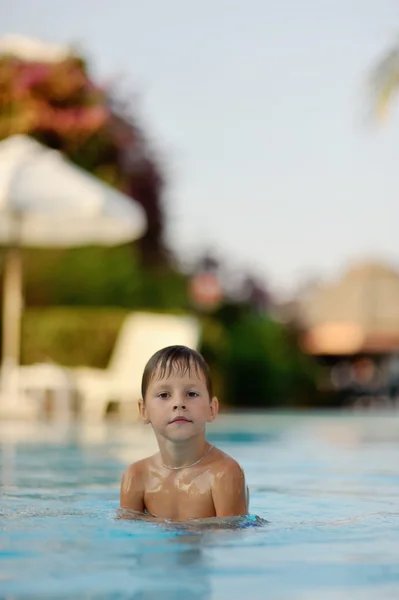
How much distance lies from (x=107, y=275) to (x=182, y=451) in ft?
47.4

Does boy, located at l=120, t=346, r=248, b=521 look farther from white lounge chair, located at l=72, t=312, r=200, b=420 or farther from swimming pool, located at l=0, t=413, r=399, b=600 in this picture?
white lounge chair, located at l=72, t=312, r=200, b=420

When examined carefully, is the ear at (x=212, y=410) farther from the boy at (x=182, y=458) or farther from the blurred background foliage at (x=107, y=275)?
the blurred background foliage at (x=107, y=275)

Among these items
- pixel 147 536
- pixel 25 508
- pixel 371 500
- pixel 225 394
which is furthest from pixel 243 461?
pixel 225 394

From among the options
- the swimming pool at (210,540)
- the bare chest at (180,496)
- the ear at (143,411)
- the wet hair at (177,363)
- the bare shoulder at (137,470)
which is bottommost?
the swimming pool at (210,540)

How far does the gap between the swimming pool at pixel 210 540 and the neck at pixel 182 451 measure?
253 millimetres

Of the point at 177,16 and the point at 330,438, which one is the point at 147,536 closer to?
the point at 330,438

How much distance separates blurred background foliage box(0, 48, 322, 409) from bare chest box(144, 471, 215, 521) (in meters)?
12.3

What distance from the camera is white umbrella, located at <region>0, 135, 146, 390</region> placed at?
1351 centimetres

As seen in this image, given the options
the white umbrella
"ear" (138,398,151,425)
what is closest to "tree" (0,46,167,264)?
the white umbrella

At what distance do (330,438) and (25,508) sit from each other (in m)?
6.72

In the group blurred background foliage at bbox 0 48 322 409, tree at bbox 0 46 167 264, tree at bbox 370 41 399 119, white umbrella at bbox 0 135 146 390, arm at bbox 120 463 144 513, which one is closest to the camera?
arm at bbox 120 463 144 513

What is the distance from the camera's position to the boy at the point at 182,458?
3.94m

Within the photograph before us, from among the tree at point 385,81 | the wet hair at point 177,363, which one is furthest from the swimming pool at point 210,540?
the tree at point 385,81

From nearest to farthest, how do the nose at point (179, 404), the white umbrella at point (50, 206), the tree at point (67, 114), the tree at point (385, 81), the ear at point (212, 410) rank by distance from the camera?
1. the nose at point (179, 404)
2. the ear at point (212, 410)
3. the white umbrella at point (50, 206)
4. the tree at point (385, 81)
5. the tree at point (67, 114)
